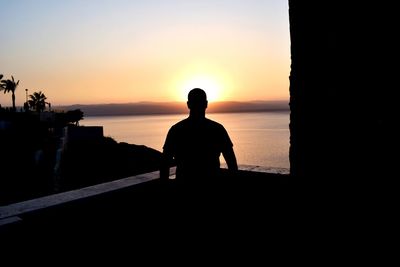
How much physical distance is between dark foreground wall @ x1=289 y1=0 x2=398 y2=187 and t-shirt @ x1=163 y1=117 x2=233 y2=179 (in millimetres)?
807

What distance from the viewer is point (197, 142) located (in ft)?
9.86

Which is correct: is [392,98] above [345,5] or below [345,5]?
below

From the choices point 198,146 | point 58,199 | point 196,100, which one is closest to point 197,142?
point 198,146

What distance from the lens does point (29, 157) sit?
28578 mm

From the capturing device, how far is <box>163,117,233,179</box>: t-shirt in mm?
3006

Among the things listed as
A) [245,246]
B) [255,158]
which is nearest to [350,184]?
[245,246]

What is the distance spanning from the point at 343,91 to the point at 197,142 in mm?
1343

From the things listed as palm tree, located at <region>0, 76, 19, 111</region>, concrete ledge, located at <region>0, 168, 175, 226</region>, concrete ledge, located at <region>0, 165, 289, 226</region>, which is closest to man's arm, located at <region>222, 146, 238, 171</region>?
concrete ledge, located at <region>0, 165, 289, 226</region>

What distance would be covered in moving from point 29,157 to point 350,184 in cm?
3103

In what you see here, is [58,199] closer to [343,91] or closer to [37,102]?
[343,91]

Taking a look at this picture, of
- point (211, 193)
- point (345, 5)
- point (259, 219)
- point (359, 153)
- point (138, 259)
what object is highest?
point (345, 5)

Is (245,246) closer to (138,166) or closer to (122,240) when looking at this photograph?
(122,240)

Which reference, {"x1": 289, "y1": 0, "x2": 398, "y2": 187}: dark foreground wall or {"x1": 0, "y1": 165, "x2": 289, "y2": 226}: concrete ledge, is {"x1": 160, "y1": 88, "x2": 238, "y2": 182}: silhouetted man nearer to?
{"x1": 289, "y1": 0, "x2": 398, "y2": 187}: dark foreground wall

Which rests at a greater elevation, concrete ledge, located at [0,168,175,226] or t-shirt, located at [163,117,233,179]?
t-shirt, located at [163,117,233,179]
